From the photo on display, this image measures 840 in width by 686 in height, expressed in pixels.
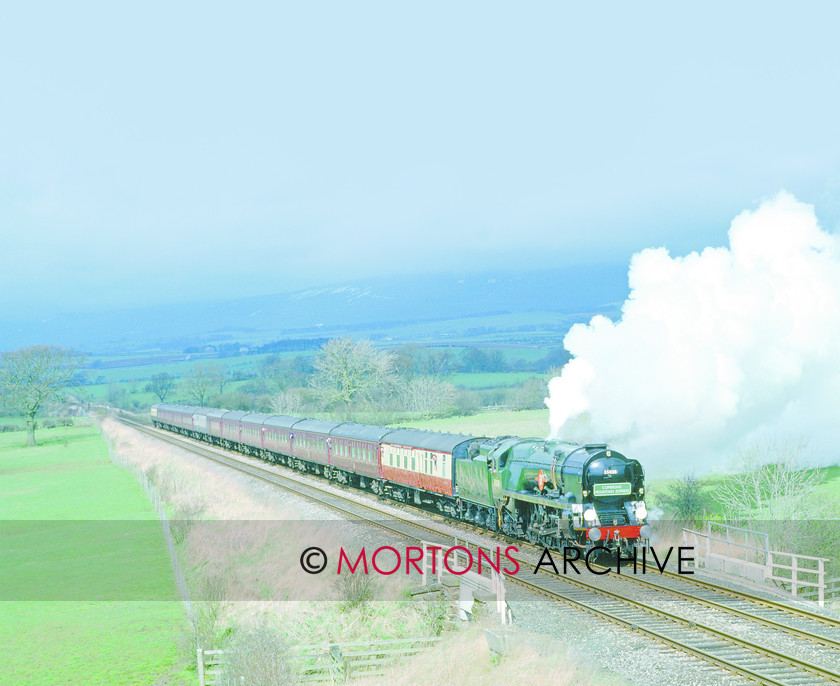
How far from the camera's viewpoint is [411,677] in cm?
1537

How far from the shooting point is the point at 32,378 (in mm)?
93562

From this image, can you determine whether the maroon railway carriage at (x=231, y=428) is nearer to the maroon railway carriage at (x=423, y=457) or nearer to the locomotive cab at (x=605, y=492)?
the maroon railway carriage at (x=423, y=457)

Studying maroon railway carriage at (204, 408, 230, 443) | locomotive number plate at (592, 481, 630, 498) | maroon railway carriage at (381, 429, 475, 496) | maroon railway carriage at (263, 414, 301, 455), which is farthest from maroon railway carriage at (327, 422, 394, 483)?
maroon railway carriage at (204, 408, 230, 443)

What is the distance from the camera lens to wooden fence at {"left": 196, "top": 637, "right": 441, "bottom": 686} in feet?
51.3

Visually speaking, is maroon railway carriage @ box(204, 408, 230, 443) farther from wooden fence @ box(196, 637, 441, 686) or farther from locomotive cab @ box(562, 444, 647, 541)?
wooden fence @ box(196, 637, 441, 686)

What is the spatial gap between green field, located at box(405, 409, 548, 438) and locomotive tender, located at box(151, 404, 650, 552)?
27094 millimetres

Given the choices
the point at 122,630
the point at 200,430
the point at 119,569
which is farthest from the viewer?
the point at 200,430

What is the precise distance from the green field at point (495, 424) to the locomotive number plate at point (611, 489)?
4429 cm

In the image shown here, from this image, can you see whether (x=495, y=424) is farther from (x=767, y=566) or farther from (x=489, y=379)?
(x=489, y=379)

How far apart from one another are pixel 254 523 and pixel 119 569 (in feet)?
17.8

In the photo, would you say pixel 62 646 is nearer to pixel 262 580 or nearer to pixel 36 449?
pixel 262 580

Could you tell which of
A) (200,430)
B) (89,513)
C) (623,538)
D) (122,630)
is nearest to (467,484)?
(623,538)

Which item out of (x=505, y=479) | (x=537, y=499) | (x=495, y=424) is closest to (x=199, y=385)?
(x=495, y=424)

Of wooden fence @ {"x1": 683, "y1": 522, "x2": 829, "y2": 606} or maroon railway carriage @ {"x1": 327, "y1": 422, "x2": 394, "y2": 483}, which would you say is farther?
maroon railway carriage @ {"x1": 327, "y1": 422, "x2": 394, "y2": 483}
